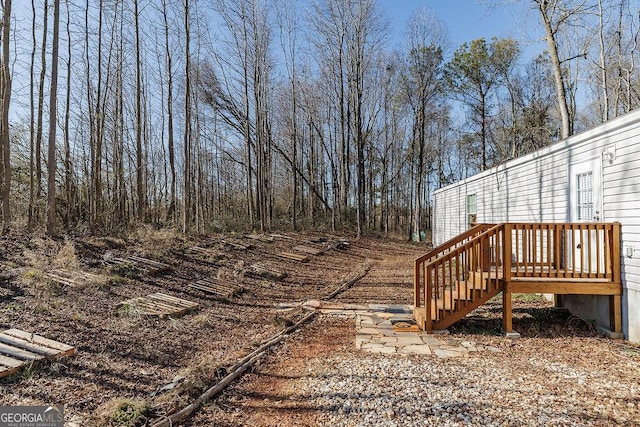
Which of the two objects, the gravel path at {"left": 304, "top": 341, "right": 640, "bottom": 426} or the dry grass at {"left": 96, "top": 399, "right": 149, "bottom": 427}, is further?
the gravel path at {"left": 304, "top": 341, "right": 640, "bottom": 426}

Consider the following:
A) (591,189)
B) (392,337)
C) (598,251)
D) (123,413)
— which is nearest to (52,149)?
(123,413)

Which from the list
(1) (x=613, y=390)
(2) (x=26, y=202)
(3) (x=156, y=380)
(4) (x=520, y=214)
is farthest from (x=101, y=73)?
(1) (x=613, y=390)

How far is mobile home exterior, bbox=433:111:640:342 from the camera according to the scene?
5.17 metres

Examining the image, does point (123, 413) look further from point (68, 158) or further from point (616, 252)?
point (68, 158)

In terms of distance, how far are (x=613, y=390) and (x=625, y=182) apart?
9.96 ft

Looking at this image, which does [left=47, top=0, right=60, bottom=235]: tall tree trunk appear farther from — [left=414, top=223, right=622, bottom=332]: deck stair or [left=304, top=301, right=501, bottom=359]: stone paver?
[left=414, top=223, right=622, bottom=332]: deck stair

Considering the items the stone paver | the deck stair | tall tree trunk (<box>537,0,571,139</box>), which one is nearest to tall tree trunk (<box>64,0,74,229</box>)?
the stone paver

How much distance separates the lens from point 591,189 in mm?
6207

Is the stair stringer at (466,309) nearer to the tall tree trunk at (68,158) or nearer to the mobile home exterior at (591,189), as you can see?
the mobile home exterior at (591,189)

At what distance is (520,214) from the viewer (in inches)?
344

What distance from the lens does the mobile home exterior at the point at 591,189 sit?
204 inches

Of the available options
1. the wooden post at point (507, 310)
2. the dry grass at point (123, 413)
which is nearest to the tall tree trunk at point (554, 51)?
the wooden post at point (507, 310)

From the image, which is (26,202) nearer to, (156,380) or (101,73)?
(101,73)

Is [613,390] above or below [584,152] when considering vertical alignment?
below
